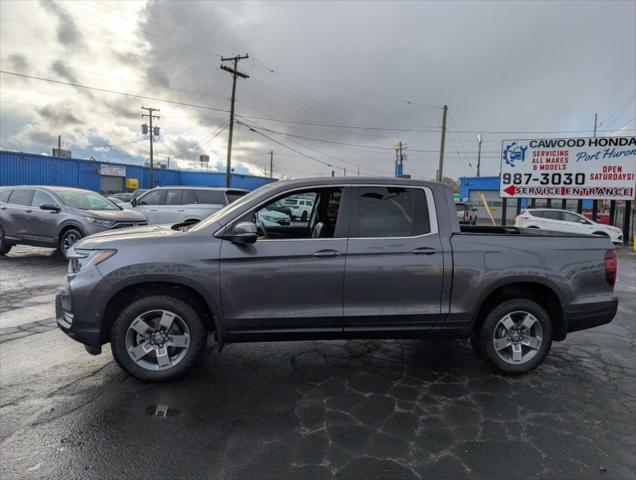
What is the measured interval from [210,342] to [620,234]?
20.3m

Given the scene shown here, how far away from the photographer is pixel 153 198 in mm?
13289

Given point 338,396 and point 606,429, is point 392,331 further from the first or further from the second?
point 606,429

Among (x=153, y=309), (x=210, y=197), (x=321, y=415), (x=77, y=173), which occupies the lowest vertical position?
(x=321, y=415)

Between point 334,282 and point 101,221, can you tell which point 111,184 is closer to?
point 101,221

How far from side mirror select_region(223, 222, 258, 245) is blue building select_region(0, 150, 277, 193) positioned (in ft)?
131

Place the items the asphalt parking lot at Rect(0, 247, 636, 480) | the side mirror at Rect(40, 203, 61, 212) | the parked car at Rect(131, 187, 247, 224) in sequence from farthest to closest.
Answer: the parked car at Rect(131, 187, 247, 224) → the side mirror at Rect(40, 203, 61, 212) → the asphalt parking lot at Rect(0, 247, 636, 480)

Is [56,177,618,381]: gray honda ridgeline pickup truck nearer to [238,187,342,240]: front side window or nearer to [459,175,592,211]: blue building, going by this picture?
[238,187,342,240]: front side window

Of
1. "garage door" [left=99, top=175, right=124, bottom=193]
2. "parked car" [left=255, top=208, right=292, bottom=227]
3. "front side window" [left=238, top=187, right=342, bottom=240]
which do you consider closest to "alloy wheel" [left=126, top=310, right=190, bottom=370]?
"front side window" [left=238, top=187, right=342, bottom=240]

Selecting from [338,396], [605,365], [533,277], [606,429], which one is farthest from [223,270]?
[605,365]

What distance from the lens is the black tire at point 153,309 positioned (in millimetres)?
3736

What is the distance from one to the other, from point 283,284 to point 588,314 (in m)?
2.95

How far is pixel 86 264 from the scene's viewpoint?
→ 3791mm

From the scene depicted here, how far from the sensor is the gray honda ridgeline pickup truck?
147 inches

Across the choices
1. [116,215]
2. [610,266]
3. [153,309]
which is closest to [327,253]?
[153,309]
